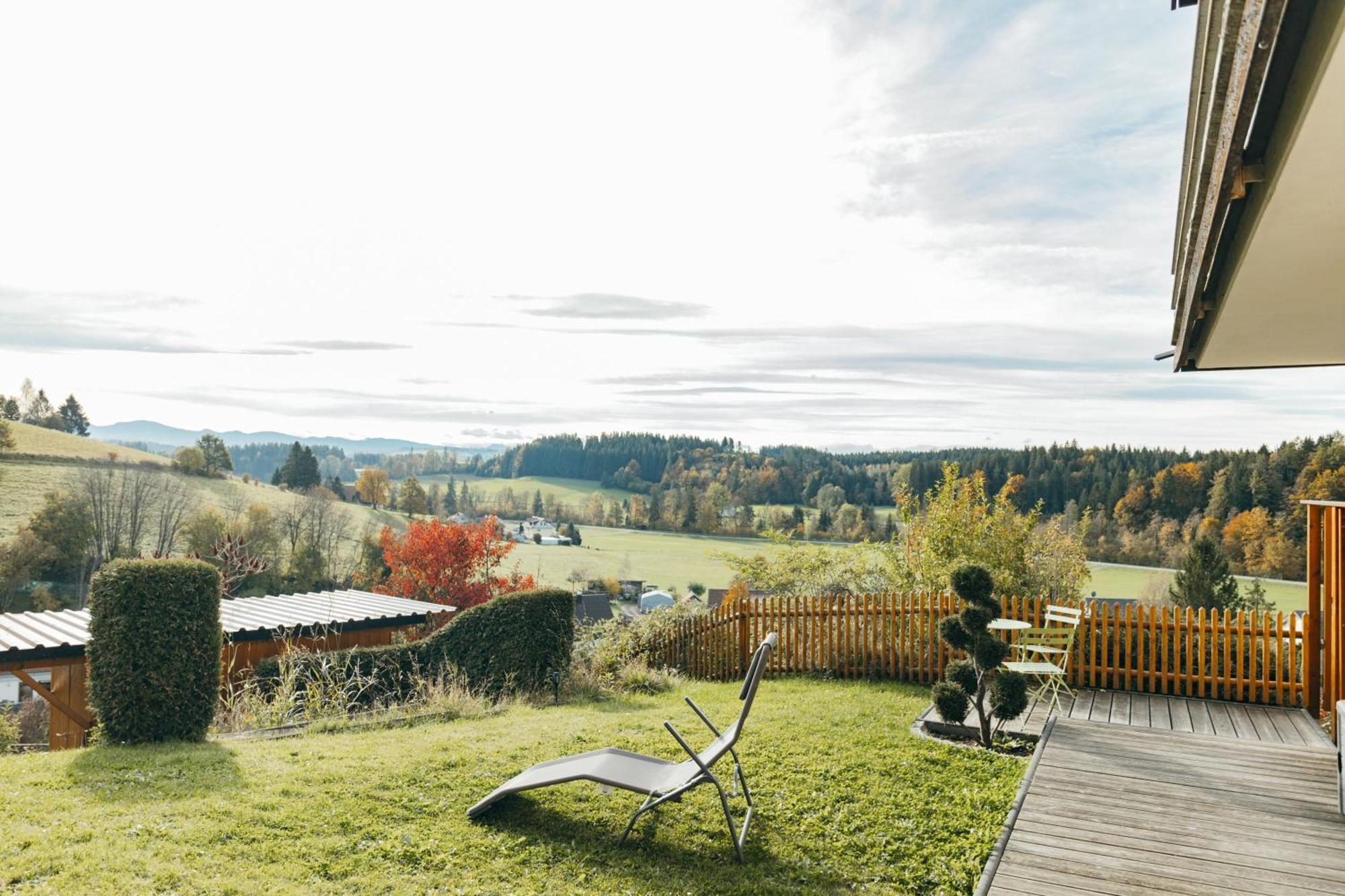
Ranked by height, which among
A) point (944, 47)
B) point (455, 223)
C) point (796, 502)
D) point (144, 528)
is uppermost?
point (944, 47)

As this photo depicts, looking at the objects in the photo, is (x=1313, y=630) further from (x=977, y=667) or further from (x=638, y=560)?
(x=638, y=560)

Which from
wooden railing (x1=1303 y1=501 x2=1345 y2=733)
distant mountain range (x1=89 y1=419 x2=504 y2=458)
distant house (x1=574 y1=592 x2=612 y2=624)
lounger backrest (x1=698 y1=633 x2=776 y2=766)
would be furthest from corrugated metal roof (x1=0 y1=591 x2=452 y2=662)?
distant mountain range (x1=89 y1=419 x2=504 y2=458)

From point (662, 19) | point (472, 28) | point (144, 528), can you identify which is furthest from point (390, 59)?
point (144, 528)

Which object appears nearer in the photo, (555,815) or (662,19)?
(555,815)

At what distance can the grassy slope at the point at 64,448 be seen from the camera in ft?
155

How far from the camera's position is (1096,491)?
28.5 metres

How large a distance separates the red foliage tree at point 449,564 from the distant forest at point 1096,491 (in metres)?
12.0

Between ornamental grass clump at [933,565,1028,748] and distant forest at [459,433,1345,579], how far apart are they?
752 centimetres

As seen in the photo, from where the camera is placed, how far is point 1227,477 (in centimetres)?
2655

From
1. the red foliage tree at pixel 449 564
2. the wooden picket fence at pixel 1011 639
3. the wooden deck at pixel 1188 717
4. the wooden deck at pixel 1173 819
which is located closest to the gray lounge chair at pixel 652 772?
the wooden deck at pixel 1173 819

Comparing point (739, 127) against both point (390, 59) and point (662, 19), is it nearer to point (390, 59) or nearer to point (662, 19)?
point (662, 19)

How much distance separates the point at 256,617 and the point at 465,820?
9114mm

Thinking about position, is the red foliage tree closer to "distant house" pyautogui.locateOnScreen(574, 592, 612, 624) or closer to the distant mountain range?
"distant house" pyautogui.locateOnScreen(574, 592, 612, 624)

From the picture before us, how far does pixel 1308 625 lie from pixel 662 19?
836cm
